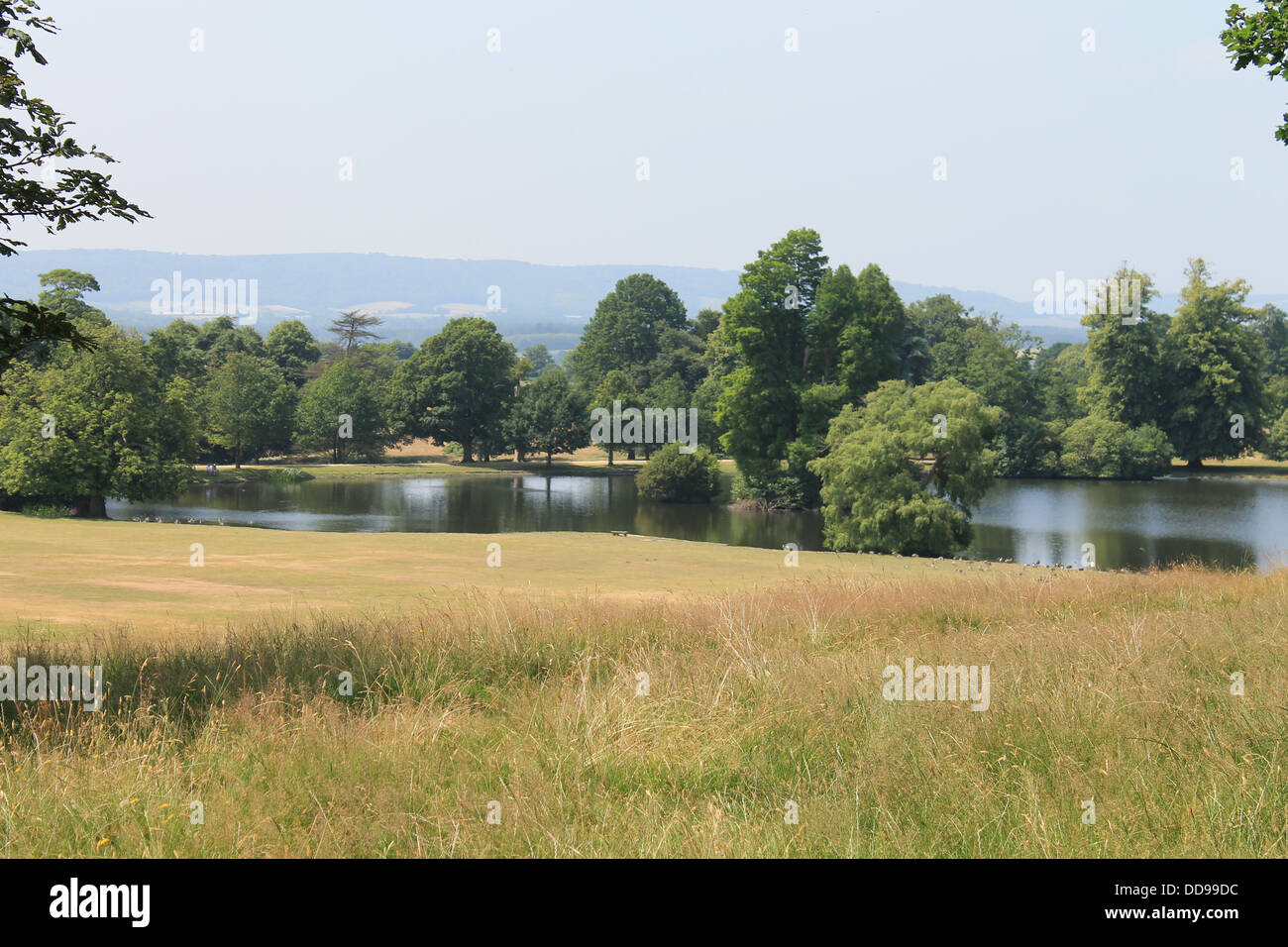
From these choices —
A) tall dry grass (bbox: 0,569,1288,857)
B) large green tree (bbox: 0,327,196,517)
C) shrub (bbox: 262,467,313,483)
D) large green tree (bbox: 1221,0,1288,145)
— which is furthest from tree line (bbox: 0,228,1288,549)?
tall dry grass (bbox: 0,569,1288,857)

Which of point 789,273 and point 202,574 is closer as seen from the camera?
point 202,574

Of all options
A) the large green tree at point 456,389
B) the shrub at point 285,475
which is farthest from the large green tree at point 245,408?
the large green tree at point 456,389

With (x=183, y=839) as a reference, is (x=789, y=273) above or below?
above

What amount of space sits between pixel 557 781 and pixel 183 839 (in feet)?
5.67

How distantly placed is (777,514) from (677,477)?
26.3 ft

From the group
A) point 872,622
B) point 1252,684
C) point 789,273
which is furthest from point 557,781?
point 789,273

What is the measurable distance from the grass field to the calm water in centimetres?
3219

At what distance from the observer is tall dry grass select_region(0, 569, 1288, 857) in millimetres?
4441

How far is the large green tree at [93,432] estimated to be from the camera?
39750mm

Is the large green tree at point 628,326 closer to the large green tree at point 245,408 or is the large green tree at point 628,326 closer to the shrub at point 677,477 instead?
the large green tree at point 245,408

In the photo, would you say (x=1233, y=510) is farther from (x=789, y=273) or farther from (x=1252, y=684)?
(x=1252, y=684)

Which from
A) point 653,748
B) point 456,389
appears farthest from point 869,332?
point 653,748

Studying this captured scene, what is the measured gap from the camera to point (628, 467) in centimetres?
8588
